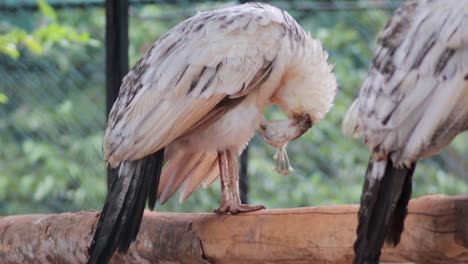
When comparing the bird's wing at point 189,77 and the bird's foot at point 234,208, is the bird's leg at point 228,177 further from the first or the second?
the bird's wing at point 189,77

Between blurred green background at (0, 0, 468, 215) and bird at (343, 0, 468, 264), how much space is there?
199cm

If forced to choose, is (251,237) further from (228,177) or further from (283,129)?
(283,129)

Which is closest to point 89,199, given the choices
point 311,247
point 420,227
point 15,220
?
point 15,220

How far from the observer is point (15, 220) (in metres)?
3.67

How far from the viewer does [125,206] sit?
3047mm

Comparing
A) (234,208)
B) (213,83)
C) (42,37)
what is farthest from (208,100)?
(42,37)

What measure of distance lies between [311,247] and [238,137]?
2.46 feet

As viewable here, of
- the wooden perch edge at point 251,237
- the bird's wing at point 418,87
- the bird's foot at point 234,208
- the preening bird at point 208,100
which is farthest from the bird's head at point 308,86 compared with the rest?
the bird's wing at point 418,87

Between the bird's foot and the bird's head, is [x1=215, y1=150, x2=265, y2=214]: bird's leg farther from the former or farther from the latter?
the bird's head

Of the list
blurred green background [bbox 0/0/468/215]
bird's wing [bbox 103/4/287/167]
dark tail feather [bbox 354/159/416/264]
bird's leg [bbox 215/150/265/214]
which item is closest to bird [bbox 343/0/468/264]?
dark tail feather [bbox 354/159/416/264]

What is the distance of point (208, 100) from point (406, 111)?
996 millimetres

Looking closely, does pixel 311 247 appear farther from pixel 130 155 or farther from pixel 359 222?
pixel 130 155

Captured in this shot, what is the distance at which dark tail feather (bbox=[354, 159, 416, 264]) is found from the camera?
7.39ft

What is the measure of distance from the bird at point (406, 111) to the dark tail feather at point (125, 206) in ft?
3.06
